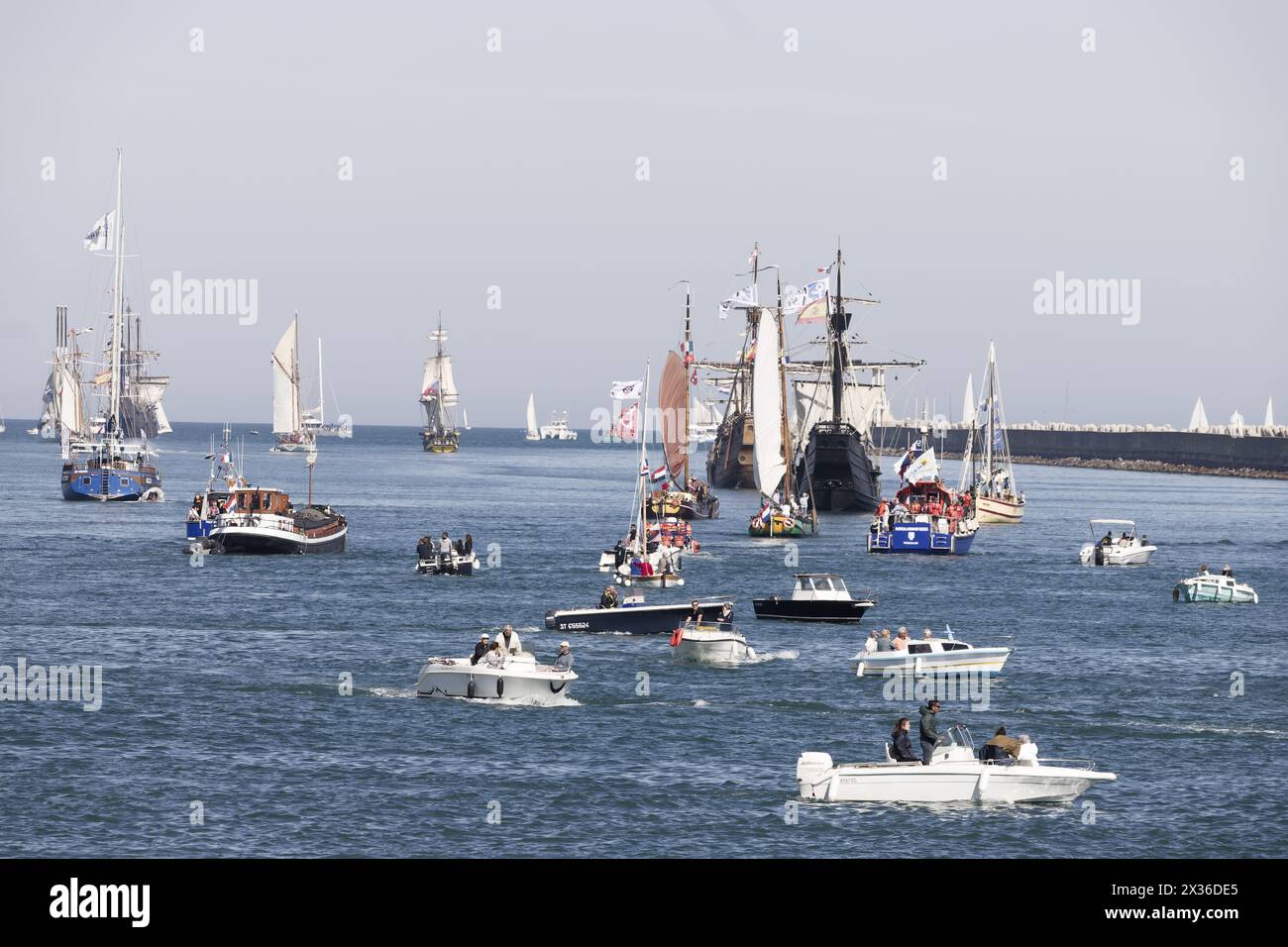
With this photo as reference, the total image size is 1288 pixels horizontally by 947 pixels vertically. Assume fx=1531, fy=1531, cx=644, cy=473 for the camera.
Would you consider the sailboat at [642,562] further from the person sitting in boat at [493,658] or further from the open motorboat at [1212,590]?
the person sitting in boat at [493,658]

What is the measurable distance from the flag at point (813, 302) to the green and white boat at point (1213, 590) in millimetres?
80094

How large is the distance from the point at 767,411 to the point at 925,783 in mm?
83406

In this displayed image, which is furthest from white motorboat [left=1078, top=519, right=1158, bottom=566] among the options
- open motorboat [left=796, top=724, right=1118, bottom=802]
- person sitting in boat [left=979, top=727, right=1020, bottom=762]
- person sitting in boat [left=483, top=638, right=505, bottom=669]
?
open motorboat [left=796, top=724, right=1118, bottom=802]

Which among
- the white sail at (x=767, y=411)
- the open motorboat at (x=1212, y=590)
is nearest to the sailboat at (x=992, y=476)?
the white sail at (x=767, y=411)

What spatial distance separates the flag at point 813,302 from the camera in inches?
6097

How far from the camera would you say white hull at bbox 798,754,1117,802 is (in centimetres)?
3419

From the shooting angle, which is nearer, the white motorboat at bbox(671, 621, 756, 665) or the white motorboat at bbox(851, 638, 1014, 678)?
the white motorboat at bbox(851, 638, 1014, 678)

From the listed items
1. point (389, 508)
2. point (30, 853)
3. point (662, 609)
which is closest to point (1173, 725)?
point (662, 609)

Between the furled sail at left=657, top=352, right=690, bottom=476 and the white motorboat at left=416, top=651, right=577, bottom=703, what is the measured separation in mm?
70108

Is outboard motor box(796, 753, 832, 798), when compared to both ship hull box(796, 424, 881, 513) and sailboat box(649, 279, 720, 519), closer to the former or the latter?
sailboat box(649, 279, 720, 519)

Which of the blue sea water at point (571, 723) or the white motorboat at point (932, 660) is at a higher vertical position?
the white motorboat at point (932, 660)

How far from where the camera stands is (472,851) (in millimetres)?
30781
